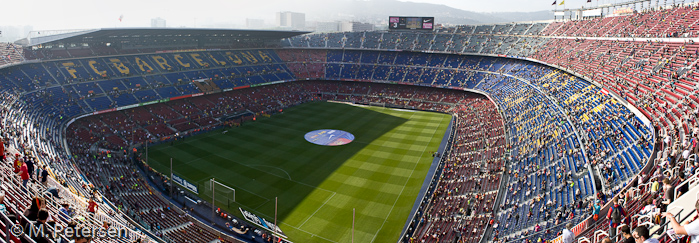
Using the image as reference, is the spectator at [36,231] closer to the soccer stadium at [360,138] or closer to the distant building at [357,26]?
the soccer stadium at [360,138]

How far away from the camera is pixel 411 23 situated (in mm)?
83250

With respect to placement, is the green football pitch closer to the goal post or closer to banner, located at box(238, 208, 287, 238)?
the goal post

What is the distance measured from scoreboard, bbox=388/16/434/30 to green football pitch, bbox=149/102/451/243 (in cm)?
3129

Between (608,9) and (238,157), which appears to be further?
(608,9)

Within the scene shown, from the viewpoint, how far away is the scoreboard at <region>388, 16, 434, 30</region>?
82.3 m

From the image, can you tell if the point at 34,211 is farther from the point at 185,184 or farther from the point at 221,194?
the point at 185,184

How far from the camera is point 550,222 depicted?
2239 centimetres

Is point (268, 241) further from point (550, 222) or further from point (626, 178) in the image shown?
point (626, 178)

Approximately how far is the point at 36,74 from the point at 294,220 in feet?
126

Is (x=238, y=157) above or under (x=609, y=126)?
under

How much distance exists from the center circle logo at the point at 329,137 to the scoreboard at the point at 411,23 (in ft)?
132

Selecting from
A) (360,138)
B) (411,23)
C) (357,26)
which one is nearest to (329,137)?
(360,138)

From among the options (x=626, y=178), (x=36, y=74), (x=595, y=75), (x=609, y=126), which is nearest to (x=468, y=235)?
(x=626, y=178)

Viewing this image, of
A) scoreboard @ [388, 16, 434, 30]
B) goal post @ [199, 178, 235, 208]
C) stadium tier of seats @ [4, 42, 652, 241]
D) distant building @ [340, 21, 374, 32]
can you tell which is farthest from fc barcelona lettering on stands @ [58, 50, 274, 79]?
distant building @ [340, 21, 374, 32]
